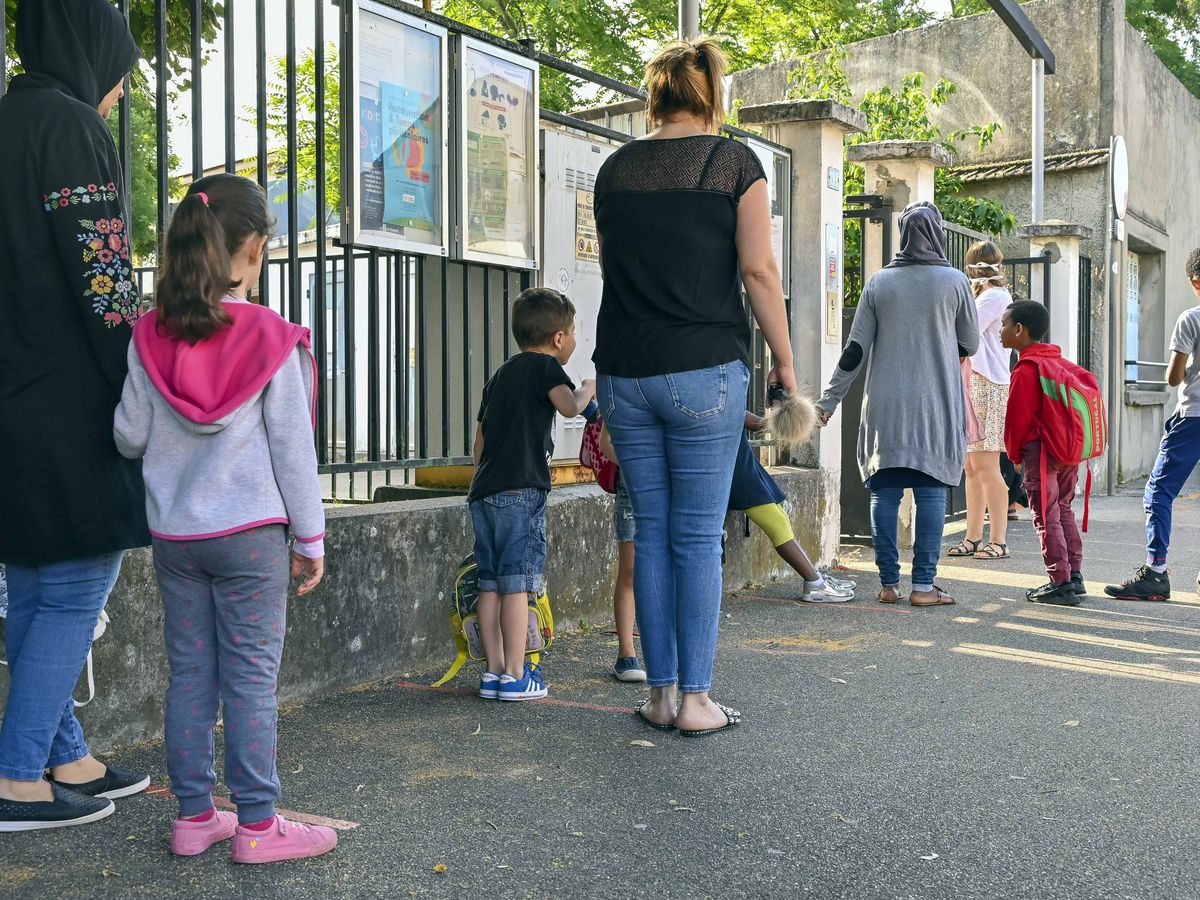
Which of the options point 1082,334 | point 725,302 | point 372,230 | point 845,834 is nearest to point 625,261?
point 725,302

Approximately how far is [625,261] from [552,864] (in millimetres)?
1931

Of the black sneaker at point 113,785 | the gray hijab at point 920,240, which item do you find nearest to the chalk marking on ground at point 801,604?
the gray hijab at point 920,240

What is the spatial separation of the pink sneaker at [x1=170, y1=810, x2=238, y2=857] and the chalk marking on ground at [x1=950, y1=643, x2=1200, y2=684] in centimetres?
338

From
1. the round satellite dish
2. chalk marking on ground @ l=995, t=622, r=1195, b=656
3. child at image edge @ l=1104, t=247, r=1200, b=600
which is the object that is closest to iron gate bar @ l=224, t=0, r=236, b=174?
chalk marking on ground @ l=995, t=622, r=1195, b=656

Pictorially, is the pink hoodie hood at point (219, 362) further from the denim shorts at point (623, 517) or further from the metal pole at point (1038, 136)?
the metal pole at point (1038, 136)

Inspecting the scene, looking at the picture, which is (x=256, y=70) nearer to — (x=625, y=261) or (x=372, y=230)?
(x=372, y=230)

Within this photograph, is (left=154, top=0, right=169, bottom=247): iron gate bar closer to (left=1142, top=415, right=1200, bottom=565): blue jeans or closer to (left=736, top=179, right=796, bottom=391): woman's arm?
(left=736, top=179, right=796, bottom=391): woman's arm

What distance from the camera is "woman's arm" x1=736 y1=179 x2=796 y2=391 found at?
13.2ft

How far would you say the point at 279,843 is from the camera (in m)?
2.89

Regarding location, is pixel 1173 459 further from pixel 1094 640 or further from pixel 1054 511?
pixel 1094 640

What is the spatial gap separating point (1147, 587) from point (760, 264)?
3.90 metres

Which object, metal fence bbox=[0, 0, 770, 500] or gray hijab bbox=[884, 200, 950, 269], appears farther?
gray hijab bbox=[884, 200, 950, 269]

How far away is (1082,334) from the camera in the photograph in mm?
14242

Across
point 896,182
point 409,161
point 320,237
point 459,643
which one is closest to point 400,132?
point 409,161
